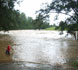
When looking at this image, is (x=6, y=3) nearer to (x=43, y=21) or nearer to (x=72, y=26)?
(x=43, y=21)

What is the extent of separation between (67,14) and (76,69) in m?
3.27

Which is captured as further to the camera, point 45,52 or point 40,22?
point 45,52

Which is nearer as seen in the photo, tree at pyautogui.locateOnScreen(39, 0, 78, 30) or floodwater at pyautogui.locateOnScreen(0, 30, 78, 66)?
tree at pyautogui.locateOnScreen(39, 0, 78, 30)

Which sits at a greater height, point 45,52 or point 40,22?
point 40,22

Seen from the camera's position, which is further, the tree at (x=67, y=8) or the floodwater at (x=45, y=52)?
the floodwater at (x=45, y=52)

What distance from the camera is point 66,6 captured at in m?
8.20

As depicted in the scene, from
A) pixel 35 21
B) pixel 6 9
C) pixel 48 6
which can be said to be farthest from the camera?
pixel 6 9

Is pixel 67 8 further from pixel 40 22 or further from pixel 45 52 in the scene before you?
pixel 45 52

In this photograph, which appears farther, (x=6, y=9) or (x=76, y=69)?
(x=6, y=9)

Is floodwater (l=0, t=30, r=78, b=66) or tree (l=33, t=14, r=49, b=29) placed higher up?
tree (l=33, t=14, r=49, b=29)

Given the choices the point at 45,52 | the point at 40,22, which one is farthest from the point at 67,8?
the point at 45,52

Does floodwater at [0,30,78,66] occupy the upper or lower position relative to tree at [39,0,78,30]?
lower

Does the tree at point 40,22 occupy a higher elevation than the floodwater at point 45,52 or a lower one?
higher

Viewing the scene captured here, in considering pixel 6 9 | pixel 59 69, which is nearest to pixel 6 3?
pixel 6 9
